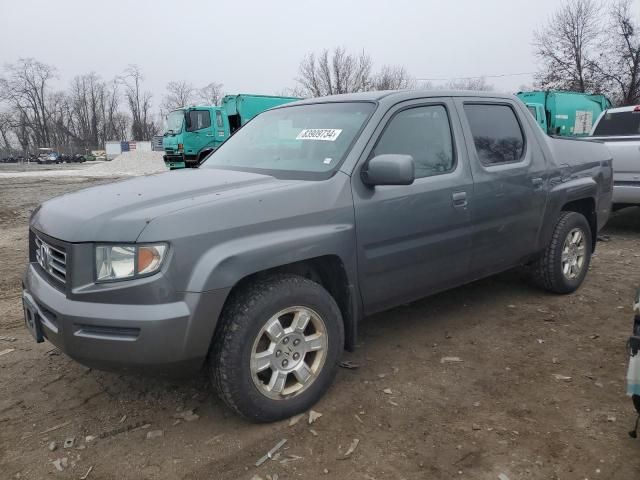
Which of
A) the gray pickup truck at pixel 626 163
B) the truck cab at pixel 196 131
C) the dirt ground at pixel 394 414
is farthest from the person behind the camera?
the truck cab at pixel 196 131

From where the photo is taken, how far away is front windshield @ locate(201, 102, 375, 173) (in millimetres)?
3289

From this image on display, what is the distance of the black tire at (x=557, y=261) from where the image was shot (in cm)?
461

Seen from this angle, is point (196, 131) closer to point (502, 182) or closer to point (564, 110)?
point (564, 110)

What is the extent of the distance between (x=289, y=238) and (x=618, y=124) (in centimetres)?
765

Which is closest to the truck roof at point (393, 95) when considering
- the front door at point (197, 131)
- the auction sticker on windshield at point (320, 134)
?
the auction sticker on windshield at point (320, 134)

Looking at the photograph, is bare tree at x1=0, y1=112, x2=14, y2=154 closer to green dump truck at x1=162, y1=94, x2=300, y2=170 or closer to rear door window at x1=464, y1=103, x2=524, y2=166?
green dump truck at x1=162, y1=94, x2=300, y2=170

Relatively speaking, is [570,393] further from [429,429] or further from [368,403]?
[368,403]

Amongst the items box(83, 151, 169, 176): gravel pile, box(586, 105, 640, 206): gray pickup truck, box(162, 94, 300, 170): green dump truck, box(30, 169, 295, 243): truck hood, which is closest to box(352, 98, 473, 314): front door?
box(30, 169, 295, 243): truck hood

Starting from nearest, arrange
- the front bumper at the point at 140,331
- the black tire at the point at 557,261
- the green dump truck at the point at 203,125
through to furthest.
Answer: the front bumper at the point at 140,331 < the black tire at the point at 557,261 < the green dump truck at the point at 203,125

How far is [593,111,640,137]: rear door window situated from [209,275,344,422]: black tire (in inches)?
288

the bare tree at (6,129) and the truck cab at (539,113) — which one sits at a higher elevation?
the bare tree at (6,129)

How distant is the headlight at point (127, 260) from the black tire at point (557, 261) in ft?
11.5

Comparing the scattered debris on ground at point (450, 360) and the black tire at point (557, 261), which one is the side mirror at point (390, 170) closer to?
the scattered debris on ground at point (450, 360)

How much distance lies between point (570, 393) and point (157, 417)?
2.45 meters
